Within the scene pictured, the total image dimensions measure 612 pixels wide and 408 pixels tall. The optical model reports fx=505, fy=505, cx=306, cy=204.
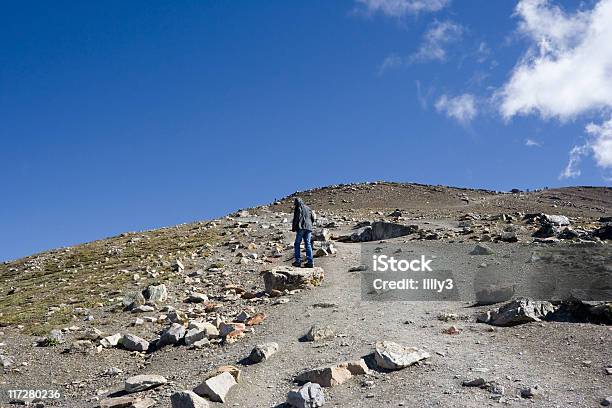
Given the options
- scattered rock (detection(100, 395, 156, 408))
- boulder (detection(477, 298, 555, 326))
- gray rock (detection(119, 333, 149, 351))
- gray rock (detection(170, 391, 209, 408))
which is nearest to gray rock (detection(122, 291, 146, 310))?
gray rock (detection(119, 333, 149, 351))

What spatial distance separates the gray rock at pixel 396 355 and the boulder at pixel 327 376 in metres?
0.59

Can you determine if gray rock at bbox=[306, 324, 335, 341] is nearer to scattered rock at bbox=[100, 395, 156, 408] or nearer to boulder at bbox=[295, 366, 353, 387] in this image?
boulder at bbox=[295, 366, 353, 387]

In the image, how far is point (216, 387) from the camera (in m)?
7.98

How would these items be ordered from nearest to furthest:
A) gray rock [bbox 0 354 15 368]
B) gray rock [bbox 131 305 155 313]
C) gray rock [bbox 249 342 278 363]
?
gray rock [bbox 249 342 278 363], gray rock [bbox 0 354 15 368], gray rock [bbox 131 305 155 313]

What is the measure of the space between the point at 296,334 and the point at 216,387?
304cm

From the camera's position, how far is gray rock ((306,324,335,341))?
10172 millimetres

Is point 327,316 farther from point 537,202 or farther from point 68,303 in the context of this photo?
point 537,202

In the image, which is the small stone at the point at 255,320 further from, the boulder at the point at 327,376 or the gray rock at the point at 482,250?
the gray rock at the point at 482,250

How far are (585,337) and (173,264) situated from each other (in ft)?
51.6

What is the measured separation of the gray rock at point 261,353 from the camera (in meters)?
9.38

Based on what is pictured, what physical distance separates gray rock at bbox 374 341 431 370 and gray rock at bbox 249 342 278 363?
7.06 ft

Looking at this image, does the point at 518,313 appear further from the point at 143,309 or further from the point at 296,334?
the point at 143,309

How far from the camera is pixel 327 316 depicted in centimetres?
1191

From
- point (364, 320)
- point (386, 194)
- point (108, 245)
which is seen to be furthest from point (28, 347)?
point (386, 194)
